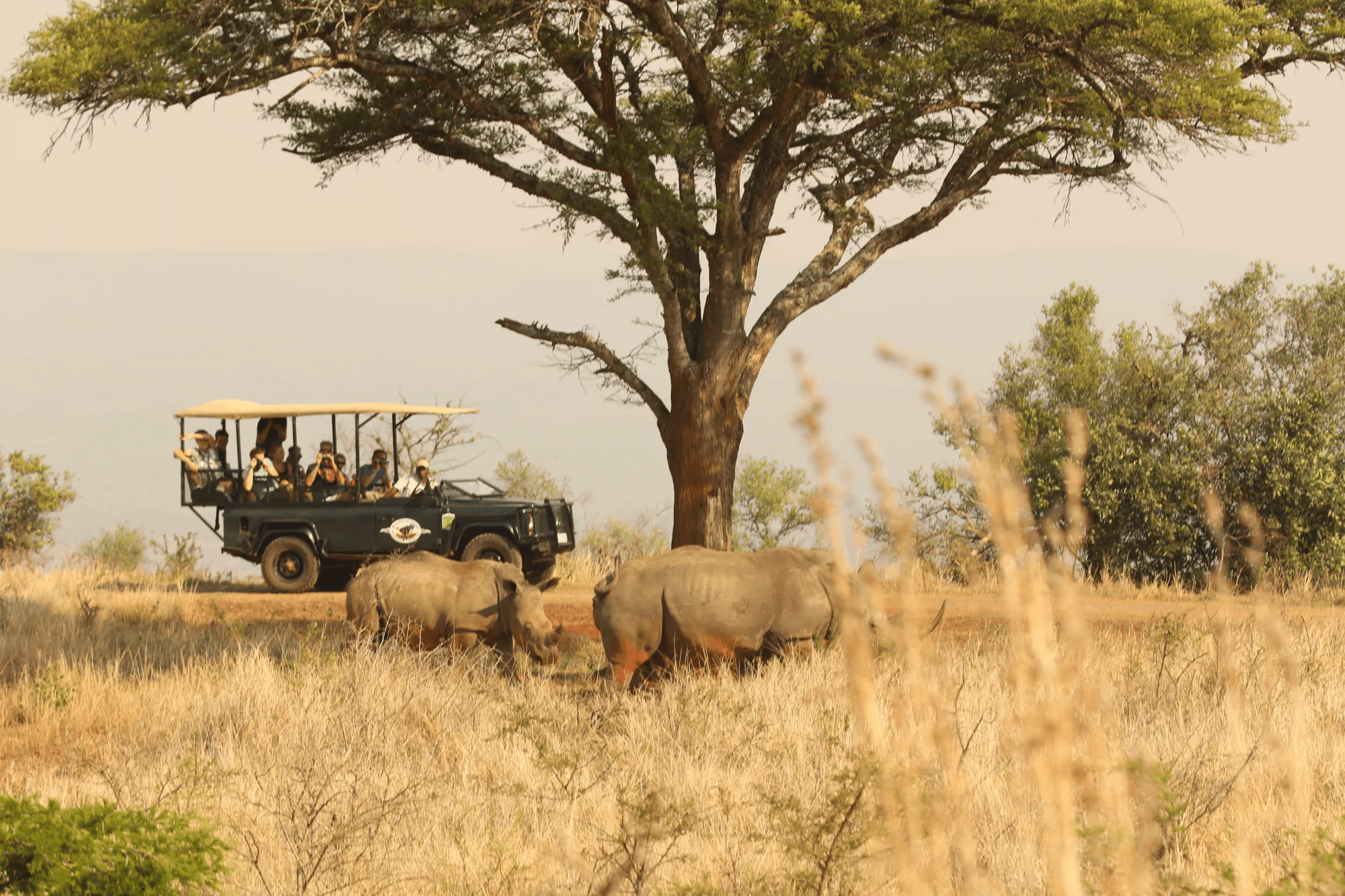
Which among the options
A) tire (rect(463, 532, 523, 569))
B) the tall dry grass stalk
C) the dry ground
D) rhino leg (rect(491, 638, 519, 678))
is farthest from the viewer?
tire (rect(463, 532, 523, 569))

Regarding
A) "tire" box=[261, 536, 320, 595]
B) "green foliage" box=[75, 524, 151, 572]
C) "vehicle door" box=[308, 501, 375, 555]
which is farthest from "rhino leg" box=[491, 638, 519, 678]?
"green foliage" box=[75, 524, 151, 572]

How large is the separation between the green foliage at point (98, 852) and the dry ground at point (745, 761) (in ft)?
1.35

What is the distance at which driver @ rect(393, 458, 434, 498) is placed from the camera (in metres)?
17.7

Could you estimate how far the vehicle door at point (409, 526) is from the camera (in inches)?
685

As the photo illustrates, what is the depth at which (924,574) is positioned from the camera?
19.4 meters

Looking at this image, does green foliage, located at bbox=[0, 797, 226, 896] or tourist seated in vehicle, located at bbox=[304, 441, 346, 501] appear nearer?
green foliage, located at bbox=[0, 797, 226, 896]

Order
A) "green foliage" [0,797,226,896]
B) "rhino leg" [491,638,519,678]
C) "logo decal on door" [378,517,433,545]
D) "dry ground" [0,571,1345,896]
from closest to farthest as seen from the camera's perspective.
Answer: "dry ground" [0,571,1345,896]
"green foliage" [0,797,226,896]
"rhino leg" [491,638,519,678]
"logo decal on door" [378,517,433,545]

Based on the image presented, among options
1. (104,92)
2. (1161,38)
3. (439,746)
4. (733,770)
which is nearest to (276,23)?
(104,92)

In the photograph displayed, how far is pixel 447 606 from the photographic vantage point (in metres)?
10.7

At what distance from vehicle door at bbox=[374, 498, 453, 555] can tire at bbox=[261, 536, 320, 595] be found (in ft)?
3.30

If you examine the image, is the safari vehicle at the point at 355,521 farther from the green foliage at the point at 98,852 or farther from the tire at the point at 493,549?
the green foliage at the point at 98,852

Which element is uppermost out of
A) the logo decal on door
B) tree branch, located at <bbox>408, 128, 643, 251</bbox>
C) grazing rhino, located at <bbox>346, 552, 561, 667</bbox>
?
tree branch, located at <bbox>408, 128, 643, 251</bbox>

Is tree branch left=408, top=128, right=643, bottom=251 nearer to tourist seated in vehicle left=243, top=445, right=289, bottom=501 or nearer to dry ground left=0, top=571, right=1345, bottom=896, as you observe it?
tourist seated in vehicle left=243, top=445, right=289, bottom=501

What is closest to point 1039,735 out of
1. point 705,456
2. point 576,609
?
point 576,609
